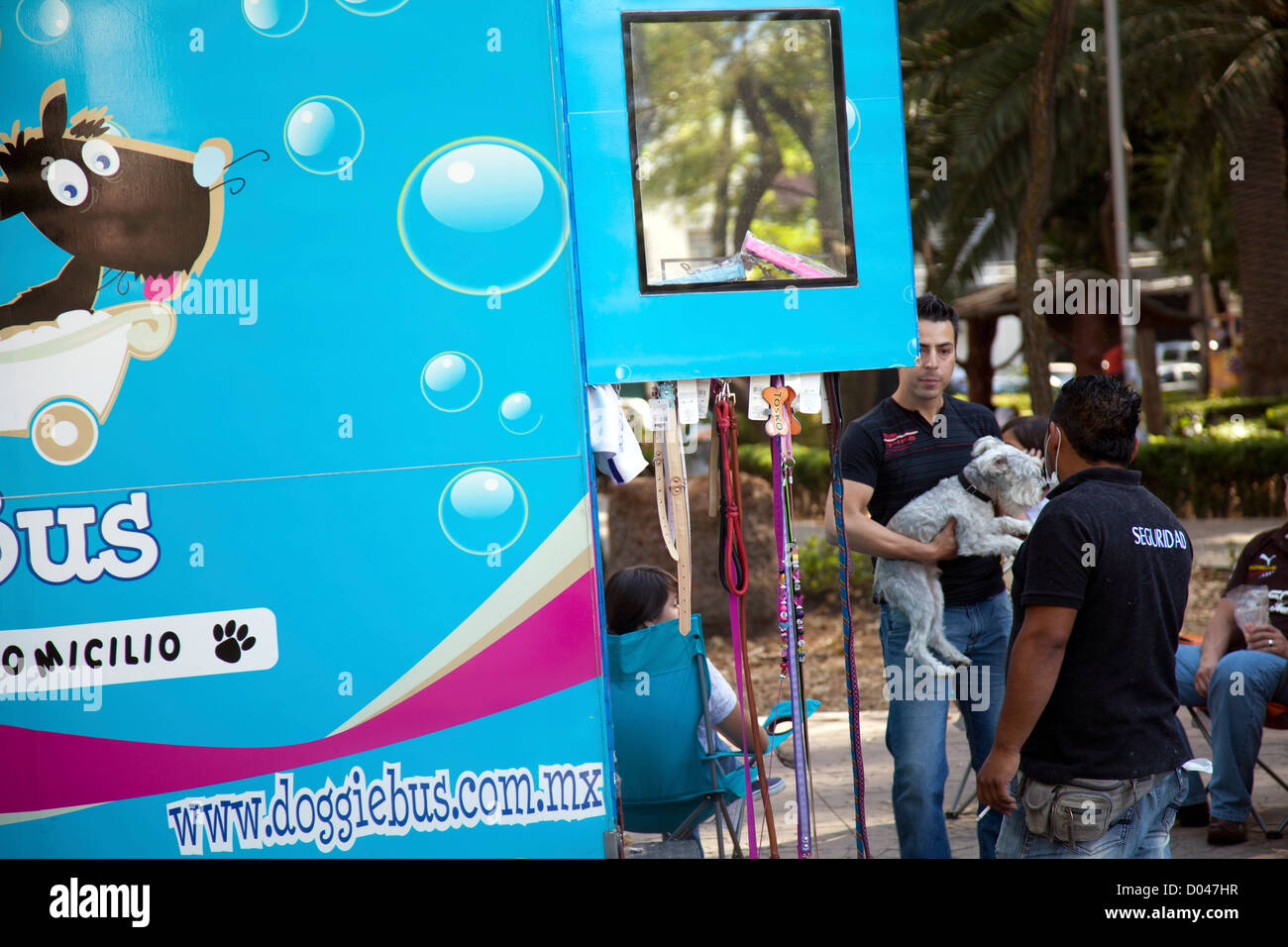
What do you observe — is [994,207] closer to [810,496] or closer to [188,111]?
[810,496]

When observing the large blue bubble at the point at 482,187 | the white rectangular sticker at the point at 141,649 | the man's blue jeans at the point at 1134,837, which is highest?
the large blue bubble at the point at 482,187

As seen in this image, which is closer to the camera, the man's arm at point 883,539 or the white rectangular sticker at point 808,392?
the white rectangular sticker at point 808,392

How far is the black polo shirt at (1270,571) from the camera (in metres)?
4.73

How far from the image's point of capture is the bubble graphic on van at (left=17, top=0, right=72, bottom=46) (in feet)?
10.1

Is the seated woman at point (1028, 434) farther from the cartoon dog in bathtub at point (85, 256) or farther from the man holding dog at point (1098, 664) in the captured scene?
the cartoon dog in bathtub at point (85, 256)

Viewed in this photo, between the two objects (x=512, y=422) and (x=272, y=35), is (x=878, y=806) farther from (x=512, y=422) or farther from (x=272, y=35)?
(x=272, y=35)

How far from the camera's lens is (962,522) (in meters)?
3.85

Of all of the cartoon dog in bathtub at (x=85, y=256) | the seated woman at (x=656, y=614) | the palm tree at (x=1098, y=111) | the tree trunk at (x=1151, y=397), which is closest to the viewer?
the cartoon dog in bathtub at (x=85, y=256)

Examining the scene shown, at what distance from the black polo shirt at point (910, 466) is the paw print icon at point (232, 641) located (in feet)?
6.54

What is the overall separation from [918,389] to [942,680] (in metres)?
1.00

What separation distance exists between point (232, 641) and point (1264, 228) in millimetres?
14746

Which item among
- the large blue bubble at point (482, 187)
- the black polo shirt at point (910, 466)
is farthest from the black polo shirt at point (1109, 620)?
the large blue bubble at point (482, 187)

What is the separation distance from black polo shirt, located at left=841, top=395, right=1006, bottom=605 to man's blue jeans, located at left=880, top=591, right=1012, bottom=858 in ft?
0.30

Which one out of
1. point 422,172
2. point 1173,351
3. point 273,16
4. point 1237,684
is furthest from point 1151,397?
point 1173,351
